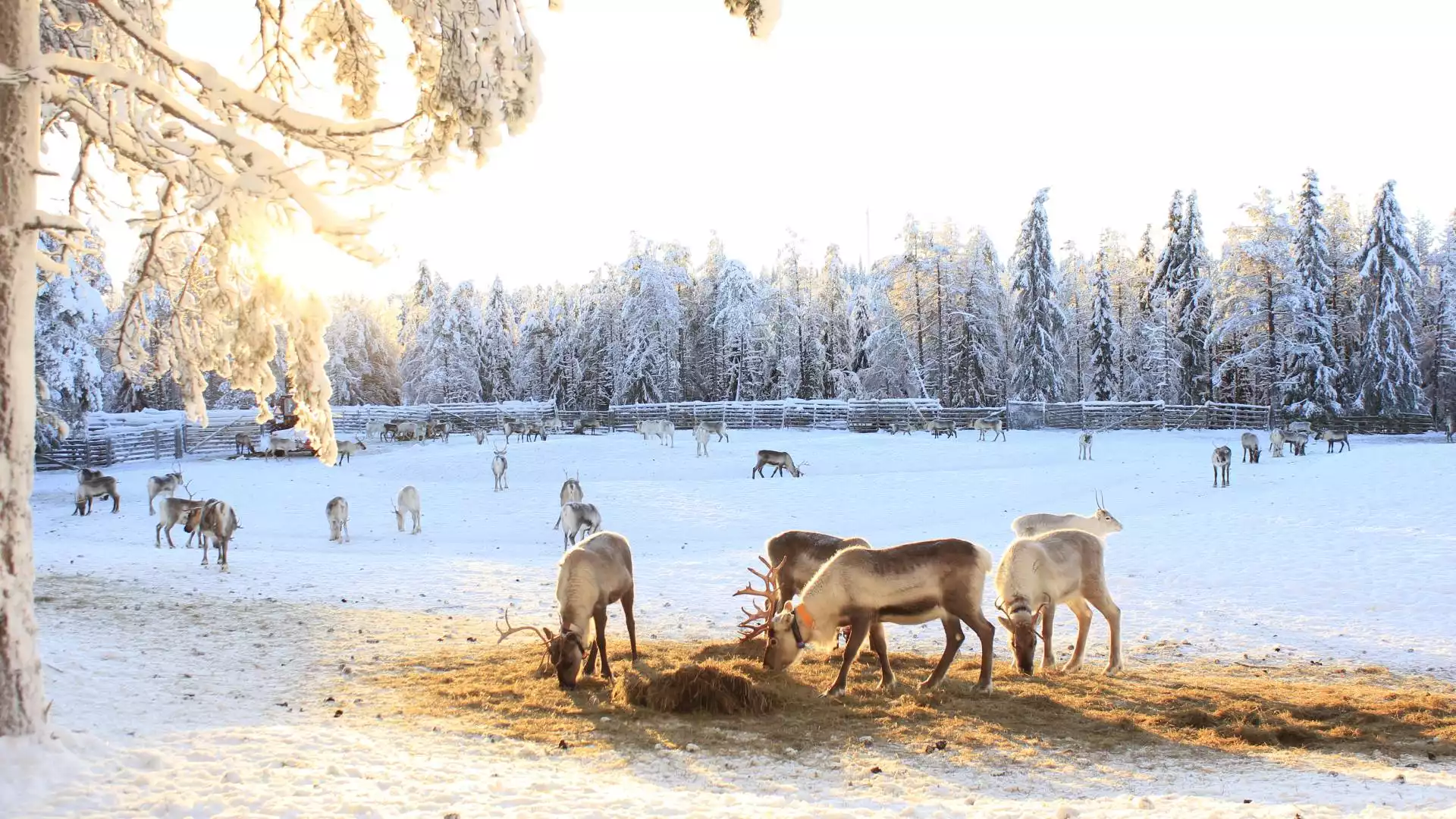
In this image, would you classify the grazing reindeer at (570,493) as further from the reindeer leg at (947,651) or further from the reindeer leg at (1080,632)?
the reindeer leg at (947,651)

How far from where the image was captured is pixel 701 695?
8375 millimetres

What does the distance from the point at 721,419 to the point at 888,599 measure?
44271 mm

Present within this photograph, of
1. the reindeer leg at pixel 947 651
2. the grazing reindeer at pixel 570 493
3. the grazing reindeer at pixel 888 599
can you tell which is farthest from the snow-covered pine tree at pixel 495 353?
the reindeer leg at pixel 947 651

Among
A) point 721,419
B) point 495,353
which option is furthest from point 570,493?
point 495,353

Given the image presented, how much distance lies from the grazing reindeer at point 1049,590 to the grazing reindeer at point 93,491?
26102 millimetres

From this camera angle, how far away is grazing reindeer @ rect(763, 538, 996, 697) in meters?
9.25

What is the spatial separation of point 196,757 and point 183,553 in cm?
1478

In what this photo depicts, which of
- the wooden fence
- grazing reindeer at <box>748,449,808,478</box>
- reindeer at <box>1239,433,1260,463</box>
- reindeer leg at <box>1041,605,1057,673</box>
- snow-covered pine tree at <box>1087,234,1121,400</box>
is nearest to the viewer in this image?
reindeer leg at <box>1041,605,1057,673</box>

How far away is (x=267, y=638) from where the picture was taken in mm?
11133

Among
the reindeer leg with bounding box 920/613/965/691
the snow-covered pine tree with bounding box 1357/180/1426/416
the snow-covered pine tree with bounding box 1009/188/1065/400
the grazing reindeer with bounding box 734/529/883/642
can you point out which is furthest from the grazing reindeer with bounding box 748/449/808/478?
the snow-covered pine tree with bounding box 1357/180/1426/416

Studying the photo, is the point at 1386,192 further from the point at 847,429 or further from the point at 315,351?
the point at 315,351

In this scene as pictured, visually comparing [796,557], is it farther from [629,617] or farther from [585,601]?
[585,601]

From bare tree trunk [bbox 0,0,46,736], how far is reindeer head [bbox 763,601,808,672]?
19.2 feet

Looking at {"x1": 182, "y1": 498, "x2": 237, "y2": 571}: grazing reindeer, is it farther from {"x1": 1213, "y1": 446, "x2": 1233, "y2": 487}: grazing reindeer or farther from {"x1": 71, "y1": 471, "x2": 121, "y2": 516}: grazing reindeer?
{"x1": 1213, "y1": 446, "x2": 1233, "y2": 487}: grazing reindeer
